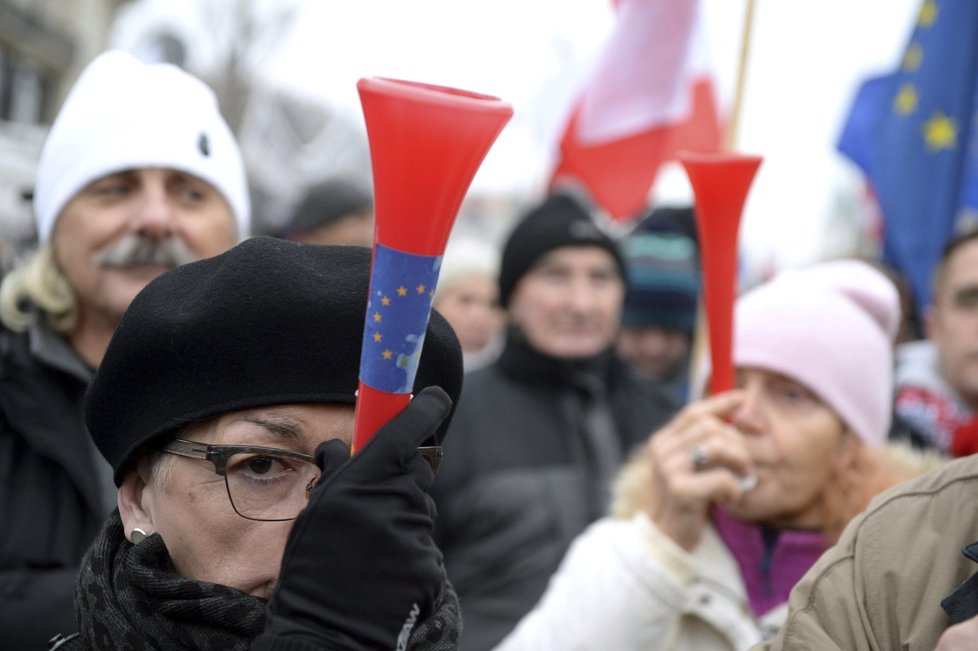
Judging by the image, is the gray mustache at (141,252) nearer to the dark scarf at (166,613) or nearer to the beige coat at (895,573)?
the dark scarf at (166,613)

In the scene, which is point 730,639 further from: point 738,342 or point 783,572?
point 738,342

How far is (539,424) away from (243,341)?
2.40 metres

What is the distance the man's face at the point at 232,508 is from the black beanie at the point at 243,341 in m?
0.02

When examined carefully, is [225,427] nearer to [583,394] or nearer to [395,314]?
[395,314]

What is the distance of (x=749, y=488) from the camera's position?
261 centimetres

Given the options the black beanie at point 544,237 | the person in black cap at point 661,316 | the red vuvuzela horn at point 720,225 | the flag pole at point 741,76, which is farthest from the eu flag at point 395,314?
the person in black cap at point 661,316

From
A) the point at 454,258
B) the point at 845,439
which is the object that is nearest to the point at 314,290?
the point at 845,439

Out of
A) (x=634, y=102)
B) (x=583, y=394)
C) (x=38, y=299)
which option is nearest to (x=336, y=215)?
(x=634, y=102)

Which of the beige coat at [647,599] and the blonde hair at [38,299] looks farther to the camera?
the blonde hair at [38,299]

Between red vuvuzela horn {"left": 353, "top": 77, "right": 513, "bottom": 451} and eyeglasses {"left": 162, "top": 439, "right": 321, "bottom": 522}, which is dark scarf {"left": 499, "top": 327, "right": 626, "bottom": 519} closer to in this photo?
eyeglasses {"left": 162, "top": 439, "right": 321, "bottom": 522}

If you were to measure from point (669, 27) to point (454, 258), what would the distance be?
1822 mm

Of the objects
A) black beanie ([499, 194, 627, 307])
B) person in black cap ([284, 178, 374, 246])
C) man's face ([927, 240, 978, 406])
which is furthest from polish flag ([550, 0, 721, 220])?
man's face ([927, 240, 978, 406])

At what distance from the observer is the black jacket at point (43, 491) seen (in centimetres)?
226

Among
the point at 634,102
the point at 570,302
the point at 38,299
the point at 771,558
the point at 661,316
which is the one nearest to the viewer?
the point at 771,558
